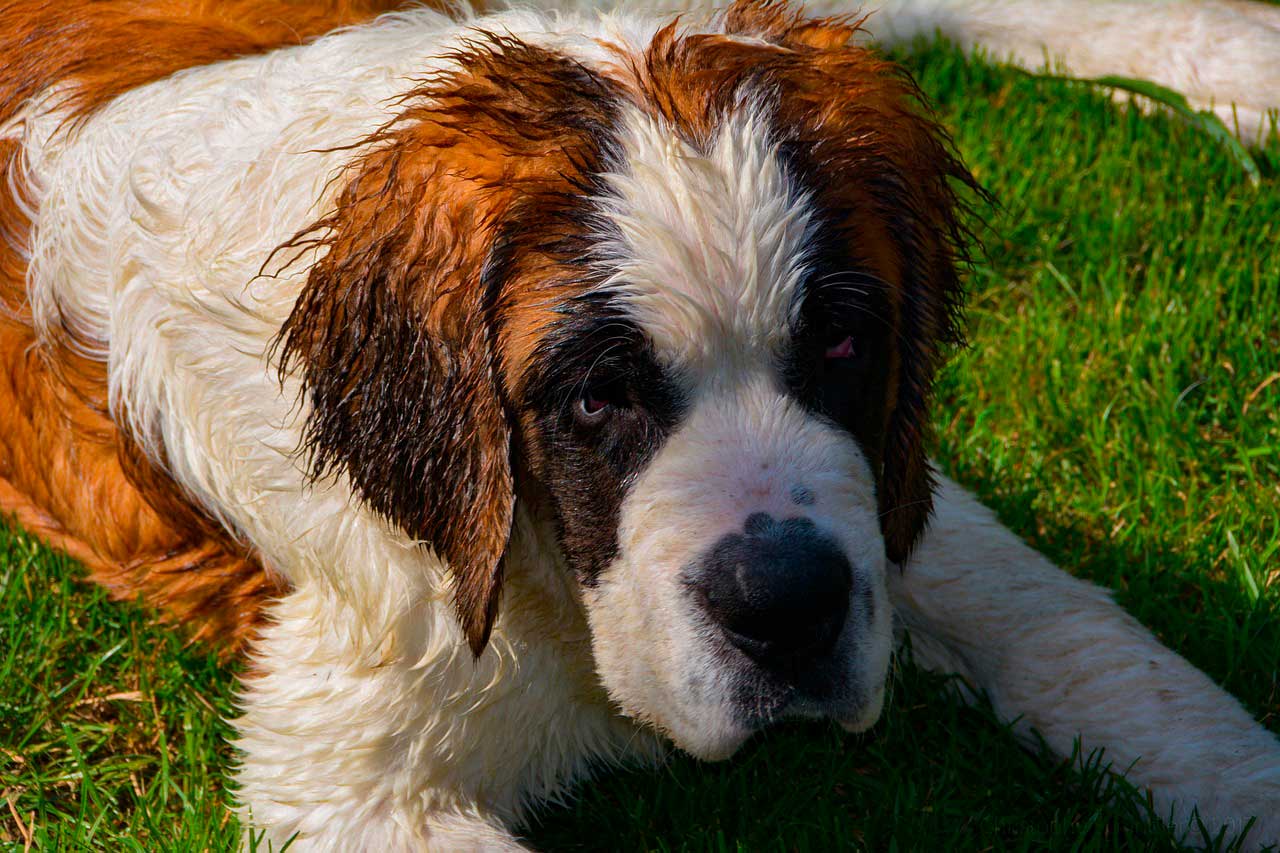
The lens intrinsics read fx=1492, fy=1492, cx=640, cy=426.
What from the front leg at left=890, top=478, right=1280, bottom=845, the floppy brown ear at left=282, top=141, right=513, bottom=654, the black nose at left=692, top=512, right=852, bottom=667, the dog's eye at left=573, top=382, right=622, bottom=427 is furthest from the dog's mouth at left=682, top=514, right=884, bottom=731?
the front leg at left=890, top=478, right=1280, bottom=845

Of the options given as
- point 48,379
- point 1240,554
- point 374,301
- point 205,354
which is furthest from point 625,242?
point 1240,554

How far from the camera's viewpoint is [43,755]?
4.04m

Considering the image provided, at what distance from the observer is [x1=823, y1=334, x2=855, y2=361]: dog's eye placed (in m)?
3.12

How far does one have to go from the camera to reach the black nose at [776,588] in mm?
2832

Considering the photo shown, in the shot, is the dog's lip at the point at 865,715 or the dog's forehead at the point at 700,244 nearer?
the dog's forehead at the point at 700,244

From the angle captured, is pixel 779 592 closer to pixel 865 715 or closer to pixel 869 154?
pixel 865 715

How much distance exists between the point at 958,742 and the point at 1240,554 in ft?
3.47

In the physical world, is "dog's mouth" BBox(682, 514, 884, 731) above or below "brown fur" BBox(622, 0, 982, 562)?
below

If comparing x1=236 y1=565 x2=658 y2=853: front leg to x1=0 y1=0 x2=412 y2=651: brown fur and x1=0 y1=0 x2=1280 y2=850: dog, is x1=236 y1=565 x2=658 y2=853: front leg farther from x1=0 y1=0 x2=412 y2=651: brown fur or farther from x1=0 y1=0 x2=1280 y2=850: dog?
x1=0 y1=0 x2=412 y2=651: brown fur

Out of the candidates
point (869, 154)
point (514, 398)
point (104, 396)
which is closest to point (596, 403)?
point (514, 398)


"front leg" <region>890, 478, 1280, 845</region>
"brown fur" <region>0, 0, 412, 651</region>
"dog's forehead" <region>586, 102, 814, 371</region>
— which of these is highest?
"dog's forehead" <region>586, 102, 814, 371</region>

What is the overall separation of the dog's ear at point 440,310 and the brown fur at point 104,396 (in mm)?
772

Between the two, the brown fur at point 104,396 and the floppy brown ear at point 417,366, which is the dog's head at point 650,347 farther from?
the brown fur at point 104,396

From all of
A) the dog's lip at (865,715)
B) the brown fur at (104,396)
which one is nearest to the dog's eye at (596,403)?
the dog's lip at (865,715)
